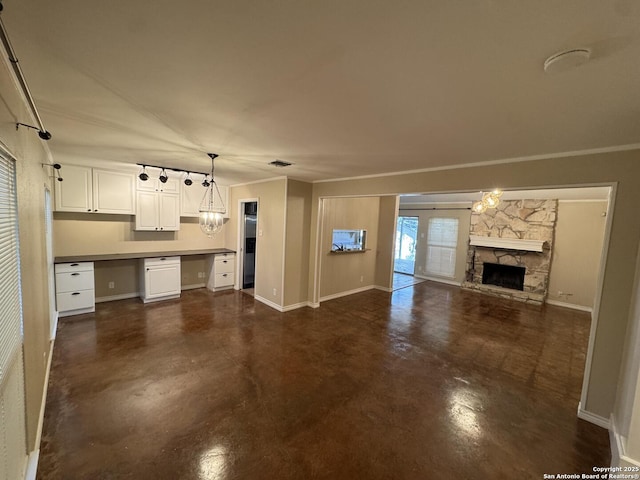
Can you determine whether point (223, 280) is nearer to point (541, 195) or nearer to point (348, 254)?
point (348, 254)

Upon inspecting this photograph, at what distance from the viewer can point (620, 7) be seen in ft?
2.71

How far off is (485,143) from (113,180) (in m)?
5.67

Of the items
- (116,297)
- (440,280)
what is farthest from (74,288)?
(440,280)

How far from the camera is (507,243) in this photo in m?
→ 6.49

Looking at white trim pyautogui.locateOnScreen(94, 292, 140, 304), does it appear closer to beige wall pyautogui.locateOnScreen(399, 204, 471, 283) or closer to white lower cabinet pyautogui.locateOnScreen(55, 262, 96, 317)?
white lower cabinet pyautogui.locateOnScreen(55, 262, 96, 317)

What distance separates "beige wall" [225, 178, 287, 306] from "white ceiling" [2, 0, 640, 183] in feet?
8.05

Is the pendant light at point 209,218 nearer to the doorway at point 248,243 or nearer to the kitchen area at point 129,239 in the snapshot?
the kitchen area at point 129,239

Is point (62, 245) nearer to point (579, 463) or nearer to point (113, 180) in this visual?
point (113, 180)

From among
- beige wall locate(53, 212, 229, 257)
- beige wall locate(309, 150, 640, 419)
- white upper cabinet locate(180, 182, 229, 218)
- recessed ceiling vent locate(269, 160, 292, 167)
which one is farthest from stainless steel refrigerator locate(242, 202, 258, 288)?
beige wall locate(309, 150, 640, 419)

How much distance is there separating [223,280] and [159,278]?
4.28ft

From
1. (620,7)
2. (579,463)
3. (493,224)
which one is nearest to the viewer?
(620,7)

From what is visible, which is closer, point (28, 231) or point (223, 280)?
point (28, 231)

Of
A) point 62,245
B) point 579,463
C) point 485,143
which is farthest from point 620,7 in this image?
point 62,245

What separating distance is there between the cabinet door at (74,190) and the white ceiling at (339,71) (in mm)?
2363
